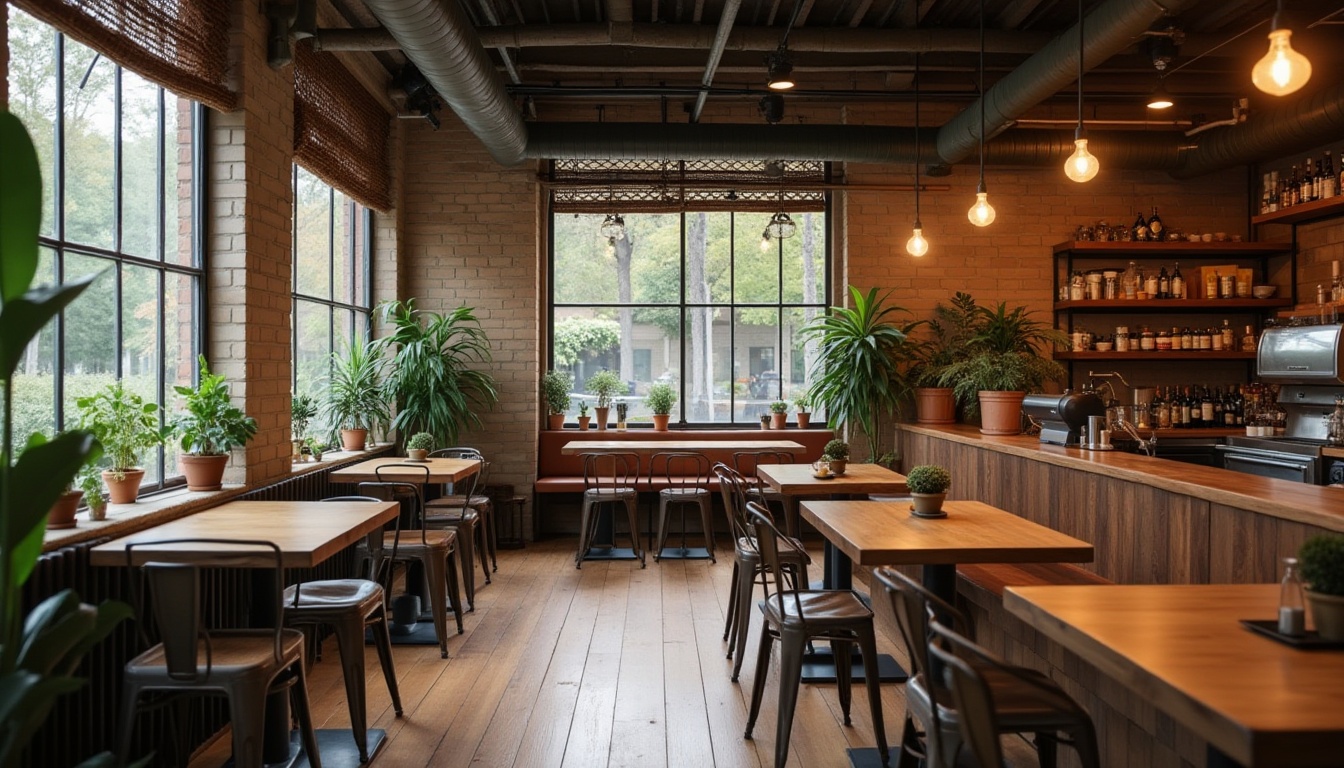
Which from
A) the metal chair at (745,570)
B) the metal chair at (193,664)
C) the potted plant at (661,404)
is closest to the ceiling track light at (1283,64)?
the metal chair at (745,570)

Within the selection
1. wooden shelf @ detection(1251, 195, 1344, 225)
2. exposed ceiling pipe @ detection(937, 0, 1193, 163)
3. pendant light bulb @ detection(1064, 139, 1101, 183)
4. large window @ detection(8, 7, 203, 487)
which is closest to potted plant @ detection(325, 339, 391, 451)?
large window @ detection(8, 7, 203, 487)

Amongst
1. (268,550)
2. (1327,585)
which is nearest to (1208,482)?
(1327,585)

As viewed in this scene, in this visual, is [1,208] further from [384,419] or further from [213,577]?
[384,419]

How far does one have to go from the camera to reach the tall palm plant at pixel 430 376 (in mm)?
7625

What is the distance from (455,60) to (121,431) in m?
2.58

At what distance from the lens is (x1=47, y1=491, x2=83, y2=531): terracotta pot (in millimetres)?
3438

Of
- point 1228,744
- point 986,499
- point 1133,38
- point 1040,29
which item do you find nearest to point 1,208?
point 1228,744

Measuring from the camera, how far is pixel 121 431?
3.87m

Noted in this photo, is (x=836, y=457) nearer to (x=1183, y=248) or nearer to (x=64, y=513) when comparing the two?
(x=64, y=513)

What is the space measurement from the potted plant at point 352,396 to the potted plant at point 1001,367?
A: 450 cm

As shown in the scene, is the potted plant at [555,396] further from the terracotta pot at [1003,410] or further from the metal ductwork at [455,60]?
the terracotta pot at [1003,410]

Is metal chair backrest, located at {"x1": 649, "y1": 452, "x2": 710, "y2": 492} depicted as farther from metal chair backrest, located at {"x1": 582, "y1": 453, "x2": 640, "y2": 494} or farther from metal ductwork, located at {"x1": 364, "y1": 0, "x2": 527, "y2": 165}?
metal ductwork, located at {"x1": 364, "y1": 0, "x2": 527, "y2": 165}

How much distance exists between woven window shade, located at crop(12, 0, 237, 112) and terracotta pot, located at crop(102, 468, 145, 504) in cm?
168

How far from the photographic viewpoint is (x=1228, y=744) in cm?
162
